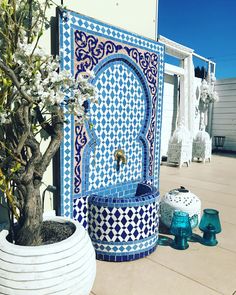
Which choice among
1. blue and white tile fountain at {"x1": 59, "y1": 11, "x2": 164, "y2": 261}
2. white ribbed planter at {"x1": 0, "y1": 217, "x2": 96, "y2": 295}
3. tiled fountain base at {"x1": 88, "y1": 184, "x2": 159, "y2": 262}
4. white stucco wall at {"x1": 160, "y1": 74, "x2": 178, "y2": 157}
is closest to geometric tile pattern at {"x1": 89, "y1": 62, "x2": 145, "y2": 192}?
blue and white tile fountain at {"x1": 59, "y1": 11, "x2": 164, "y2": 261}

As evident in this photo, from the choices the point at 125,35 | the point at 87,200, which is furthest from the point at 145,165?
the point at 125,35

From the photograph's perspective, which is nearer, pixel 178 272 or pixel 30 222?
pixel 30 222

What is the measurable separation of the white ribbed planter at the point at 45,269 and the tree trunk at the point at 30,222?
117 mm

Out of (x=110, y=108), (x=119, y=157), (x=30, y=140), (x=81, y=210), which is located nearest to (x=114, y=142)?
(x=119, y=157)

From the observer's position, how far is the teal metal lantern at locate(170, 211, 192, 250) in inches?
113

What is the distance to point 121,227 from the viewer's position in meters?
2.64

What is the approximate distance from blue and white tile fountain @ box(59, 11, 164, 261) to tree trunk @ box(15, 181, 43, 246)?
25.2 inches

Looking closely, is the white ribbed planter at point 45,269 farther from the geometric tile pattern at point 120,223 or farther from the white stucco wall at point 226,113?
the white stucco wall at point 226,113

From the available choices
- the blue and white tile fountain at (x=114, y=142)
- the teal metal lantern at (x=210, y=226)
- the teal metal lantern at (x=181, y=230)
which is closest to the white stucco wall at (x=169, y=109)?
the blue and white tile fountain at (x=114, y=142)

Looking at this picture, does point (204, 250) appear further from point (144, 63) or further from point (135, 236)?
point (144, 63)

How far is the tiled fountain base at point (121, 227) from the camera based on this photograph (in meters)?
2.63

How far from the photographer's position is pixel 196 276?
2412mm

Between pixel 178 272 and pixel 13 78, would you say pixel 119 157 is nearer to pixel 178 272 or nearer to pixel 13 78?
pixel 178 272

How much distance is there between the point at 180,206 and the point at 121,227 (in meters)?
0.89
